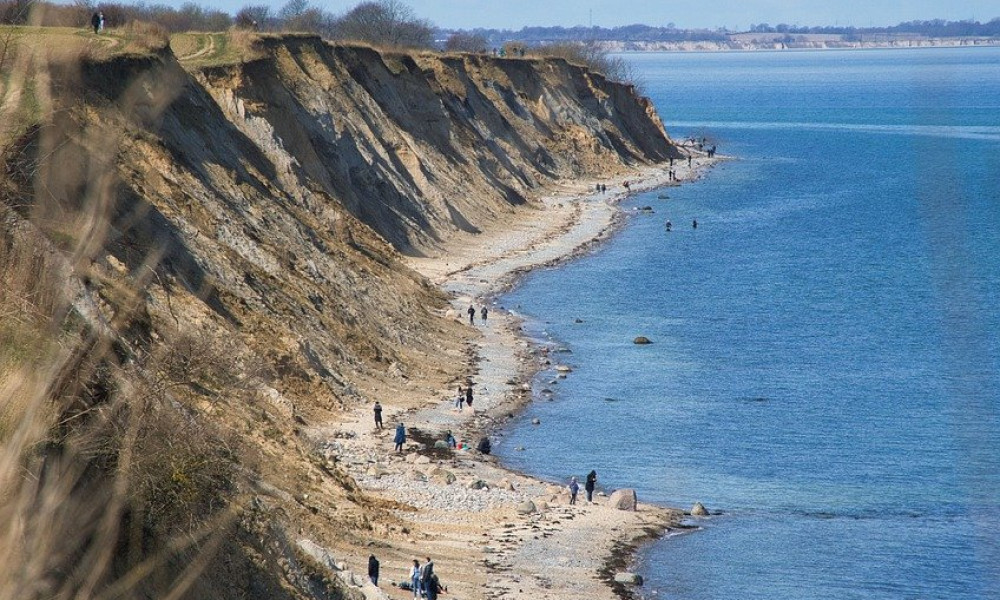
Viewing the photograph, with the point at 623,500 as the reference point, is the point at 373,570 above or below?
below

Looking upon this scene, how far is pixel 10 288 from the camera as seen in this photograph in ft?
45.8

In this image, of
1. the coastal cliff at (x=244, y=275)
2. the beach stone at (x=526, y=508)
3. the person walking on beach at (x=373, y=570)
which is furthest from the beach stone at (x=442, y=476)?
the person walking on beach at (x=373, y=570)

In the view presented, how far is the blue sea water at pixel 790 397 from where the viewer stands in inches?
1220

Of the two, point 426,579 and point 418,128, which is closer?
point 426,579

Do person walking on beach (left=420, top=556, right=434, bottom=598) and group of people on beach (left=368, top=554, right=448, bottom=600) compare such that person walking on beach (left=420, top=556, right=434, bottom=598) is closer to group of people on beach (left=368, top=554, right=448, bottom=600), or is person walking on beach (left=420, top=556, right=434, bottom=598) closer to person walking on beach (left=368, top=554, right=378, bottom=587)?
group of people on beach (left=368, top=554, right=448, bottom=600)

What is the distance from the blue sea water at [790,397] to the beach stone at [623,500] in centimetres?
120

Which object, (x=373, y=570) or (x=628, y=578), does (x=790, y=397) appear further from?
(x=373, y=570)

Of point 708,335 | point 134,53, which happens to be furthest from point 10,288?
point 708,335

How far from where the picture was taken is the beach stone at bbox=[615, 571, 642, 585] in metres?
28.3

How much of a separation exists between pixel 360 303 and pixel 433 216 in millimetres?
28088

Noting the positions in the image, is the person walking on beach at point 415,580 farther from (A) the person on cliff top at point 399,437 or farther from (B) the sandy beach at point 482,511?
(A) the person on cliff top at point 399,437

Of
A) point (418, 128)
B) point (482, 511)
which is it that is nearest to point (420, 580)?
point (482, 511)

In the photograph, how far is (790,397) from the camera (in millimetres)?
46219

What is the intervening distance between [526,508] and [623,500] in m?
2.62
